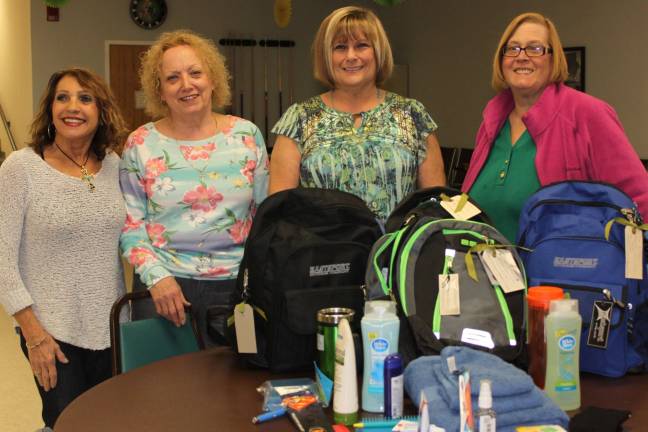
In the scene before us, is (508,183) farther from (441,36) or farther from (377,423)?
(441,36)

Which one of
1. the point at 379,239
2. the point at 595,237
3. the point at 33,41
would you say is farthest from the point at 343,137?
the point at 33,41

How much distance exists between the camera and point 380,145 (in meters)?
2.29

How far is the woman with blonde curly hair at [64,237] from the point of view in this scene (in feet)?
7.38

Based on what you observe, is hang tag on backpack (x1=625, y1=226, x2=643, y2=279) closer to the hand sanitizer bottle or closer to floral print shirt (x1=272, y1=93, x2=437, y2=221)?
the hand sanitizer bottle

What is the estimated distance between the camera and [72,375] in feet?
7.72

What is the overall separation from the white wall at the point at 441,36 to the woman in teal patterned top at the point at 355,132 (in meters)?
3.75

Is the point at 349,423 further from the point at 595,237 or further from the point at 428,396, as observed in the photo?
the point at 595,237

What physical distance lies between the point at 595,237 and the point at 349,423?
735mm

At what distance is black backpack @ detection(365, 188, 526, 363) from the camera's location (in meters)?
1.66

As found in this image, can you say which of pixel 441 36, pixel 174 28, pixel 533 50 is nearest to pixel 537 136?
pixel 533 50

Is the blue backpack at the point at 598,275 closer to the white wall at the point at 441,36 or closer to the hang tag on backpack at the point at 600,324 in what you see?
the hang tag on backpack at the point at 600,324

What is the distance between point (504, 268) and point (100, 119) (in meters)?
1.42

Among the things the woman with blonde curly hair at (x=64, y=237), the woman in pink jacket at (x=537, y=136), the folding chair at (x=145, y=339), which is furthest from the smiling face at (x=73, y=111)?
the woman in pink jacket at (x=537, y=136)

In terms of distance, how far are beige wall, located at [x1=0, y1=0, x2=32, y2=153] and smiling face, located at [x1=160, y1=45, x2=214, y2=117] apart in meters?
5.96
